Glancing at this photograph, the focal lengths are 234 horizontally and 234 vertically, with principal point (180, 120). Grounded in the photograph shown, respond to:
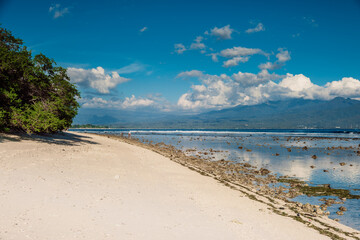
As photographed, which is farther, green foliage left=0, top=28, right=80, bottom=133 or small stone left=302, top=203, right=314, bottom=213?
green foliage left=0, top=28, right=80, bottom=133

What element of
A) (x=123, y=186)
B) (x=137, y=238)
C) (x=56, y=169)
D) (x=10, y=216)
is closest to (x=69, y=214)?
(x=10, y=216)

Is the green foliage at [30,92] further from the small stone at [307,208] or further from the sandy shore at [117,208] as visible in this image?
the small stone at [307,208]

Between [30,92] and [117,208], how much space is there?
2280 cm

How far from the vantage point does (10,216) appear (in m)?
8.49

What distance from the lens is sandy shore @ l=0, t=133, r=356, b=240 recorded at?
8.38 meters

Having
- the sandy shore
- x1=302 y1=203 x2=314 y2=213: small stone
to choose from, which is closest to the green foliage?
the sandy shore

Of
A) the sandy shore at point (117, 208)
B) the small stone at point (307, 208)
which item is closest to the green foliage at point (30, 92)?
the sandy shore at point (117, 208)

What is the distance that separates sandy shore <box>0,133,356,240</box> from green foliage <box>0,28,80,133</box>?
674cm

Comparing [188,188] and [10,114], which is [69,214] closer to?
[188,188]

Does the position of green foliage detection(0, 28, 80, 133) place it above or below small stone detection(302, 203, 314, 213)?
above

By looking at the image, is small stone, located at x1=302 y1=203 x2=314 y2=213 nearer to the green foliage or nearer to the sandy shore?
the sandy shore

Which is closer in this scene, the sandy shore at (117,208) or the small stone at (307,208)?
the sandy shore at (117,208)

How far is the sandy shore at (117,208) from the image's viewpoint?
838 centimetres

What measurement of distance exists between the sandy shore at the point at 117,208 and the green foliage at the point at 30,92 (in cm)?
674
